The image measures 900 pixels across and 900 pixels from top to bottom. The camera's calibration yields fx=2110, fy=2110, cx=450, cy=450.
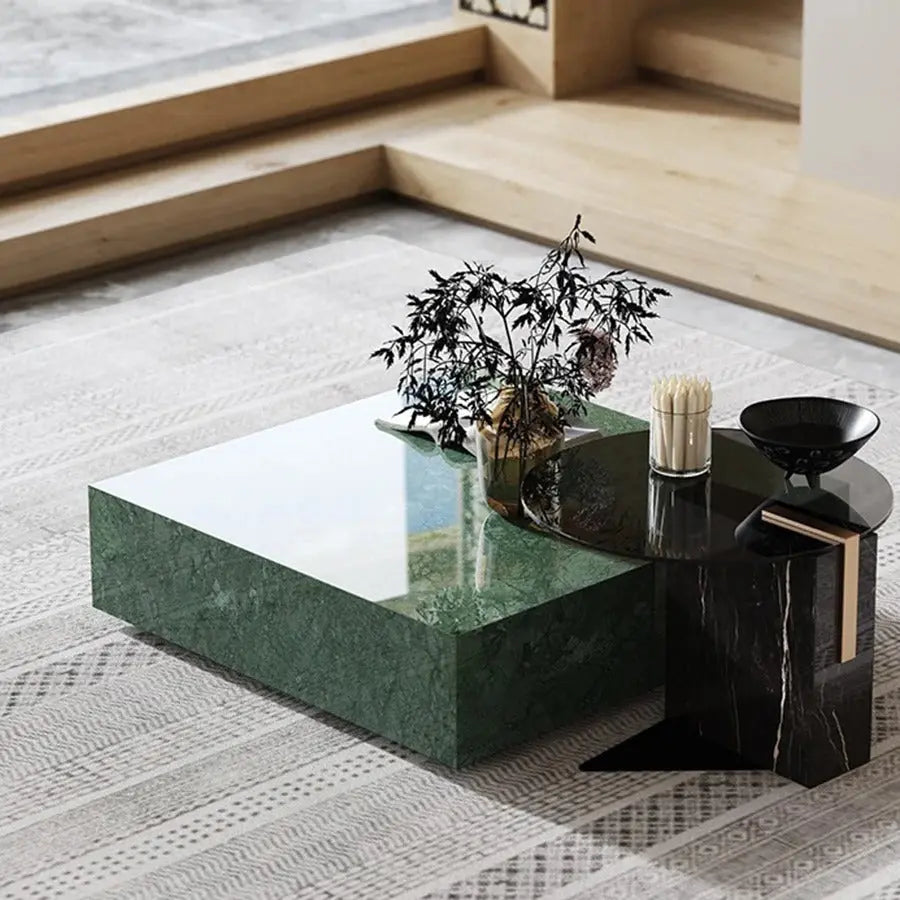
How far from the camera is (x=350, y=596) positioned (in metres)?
3.00

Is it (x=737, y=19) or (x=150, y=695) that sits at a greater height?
(x=737, y=19)

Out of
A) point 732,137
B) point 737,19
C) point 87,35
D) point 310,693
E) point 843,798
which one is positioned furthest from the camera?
point 87,35

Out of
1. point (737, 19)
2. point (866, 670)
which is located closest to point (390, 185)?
point (737, 19)

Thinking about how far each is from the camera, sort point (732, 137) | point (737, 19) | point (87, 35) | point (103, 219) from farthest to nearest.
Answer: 1. point (87, 35)
2. point (737, 19)
3. point (732, 137)
4. point (103, 219)

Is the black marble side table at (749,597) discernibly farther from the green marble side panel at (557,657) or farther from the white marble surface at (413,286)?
the white marble surface at (413,286)

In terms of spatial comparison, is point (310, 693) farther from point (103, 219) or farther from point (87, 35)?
point (87, 35)

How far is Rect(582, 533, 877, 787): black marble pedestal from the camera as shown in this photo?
2.84m

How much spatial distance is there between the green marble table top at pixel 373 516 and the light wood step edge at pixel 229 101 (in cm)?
228

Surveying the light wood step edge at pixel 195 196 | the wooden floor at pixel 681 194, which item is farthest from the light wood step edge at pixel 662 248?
the light wood step edge at pixel 195 196

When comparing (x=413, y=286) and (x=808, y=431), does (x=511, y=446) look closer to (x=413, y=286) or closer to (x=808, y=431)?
(x=808, y=431)

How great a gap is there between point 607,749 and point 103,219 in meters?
2.74

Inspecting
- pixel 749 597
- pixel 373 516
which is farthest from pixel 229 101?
pixel 749 597

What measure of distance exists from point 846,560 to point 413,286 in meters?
2.49

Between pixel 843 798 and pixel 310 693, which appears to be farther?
pixel 310 693
